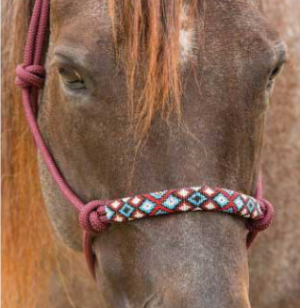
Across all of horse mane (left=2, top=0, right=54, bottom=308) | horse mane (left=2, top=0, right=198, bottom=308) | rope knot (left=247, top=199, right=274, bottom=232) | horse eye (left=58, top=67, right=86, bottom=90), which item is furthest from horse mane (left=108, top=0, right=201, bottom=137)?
horse mane (left=2, top=0, right=54, bottom=308)

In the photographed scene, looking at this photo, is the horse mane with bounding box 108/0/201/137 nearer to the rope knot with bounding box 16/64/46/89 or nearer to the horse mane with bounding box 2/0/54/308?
the rope knot with bounding box 16/64/46/89

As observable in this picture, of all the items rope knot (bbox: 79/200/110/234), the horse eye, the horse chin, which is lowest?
the horse chin

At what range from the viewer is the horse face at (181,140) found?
1586 mm

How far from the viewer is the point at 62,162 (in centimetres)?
195

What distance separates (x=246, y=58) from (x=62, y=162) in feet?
1.94

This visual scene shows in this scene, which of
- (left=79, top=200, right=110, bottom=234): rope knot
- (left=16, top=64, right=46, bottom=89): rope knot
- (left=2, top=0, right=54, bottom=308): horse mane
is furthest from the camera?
(left=2, top=0, right=54, bottom=308): horse mane

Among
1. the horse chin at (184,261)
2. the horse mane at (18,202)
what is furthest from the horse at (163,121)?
the horse mane at (18,202)

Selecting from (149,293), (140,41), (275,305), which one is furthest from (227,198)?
(275,305)

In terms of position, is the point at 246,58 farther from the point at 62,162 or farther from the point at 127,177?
the point at 62,162

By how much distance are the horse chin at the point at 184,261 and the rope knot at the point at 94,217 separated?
5cm

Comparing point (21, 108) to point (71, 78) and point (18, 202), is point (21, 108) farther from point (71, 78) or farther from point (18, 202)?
point (71, 78)

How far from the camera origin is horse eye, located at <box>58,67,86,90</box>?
69.3 inches

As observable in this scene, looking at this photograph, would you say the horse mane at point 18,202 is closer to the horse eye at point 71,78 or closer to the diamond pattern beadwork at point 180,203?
the horse eye at point 71,78

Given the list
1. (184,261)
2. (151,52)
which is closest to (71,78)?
(151,52)
